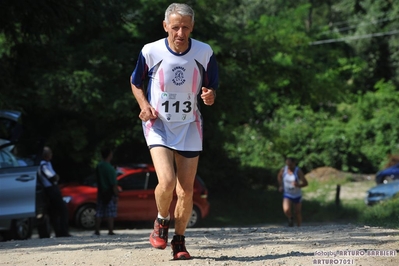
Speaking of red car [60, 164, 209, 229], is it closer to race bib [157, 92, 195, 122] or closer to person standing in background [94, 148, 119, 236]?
person standing in background [94, 148, 119, 236]

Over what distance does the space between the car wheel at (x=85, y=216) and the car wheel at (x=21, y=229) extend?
15.7 ft

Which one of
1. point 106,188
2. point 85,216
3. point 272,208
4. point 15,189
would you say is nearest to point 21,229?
point 15,189

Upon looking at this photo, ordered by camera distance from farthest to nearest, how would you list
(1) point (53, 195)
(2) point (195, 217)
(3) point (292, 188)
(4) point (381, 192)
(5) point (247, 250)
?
(4) point (381, 192), (2) point (195, 217), (3) point (292, 188), (1) point (53, 195), (5) point (247, 250)

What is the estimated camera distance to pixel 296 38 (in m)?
24.2

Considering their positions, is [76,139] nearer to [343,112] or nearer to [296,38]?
[296,38]

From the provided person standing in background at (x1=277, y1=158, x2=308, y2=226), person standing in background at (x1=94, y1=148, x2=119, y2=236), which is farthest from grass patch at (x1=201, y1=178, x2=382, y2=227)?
person standing in background at (x1=94, y1=148, x2=119, y2=236)

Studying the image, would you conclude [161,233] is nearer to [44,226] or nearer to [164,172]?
[164,172]

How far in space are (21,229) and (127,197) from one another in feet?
17.6

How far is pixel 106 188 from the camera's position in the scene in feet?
48.9

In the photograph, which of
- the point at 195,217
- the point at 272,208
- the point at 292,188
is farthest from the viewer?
the point at 272,208

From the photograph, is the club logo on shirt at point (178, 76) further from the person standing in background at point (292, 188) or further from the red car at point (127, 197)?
the red car at point (127, 197)

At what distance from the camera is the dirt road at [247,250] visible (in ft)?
21.5

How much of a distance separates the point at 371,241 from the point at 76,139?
46.6ft

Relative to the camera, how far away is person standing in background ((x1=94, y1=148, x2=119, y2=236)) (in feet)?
48.6
